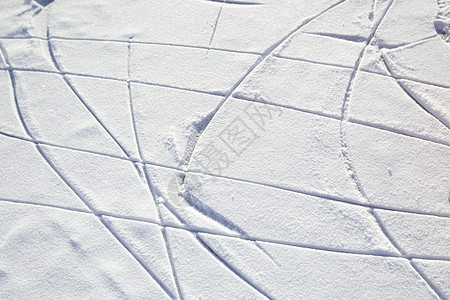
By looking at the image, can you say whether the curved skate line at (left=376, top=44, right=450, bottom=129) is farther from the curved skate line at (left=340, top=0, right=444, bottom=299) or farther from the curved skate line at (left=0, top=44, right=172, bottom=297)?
the curved skate line at (left=0, top=44, right=172, bottom=297)

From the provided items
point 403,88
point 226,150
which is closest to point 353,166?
point 403,88

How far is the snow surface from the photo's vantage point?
2.02m

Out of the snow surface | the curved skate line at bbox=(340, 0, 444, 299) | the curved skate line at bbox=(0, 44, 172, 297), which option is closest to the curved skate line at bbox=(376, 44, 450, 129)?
the snow surface

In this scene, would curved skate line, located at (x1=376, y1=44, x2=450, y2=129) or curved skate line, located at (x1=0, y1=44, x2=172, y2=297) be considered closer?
curved skate line, located at (x1=0, y1=44, x2=172, y2=297)

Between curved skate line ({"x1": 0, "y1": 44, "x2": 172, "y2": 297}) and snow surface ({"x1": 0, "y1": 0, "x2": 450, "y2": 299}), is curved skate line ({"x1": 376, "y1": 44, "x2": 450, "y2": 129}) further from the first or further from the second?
curved skate line ({"x1": 0, "y1": 44, "x2": 172, "y2": 297})

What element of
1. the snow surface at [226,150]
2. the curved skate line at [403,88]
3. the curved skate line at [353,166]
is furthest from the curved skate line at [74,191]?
the curved skate line at [403,88]

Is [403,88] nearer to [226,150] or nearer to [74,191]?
[226,150]

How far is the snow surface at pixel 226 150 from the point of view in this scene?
6.63 feet

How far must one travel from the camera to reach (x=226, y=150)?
231 cm

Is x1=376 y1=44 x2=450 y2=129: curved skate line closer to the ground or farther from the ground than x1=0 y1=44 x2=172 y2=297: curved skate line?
farther from the ground

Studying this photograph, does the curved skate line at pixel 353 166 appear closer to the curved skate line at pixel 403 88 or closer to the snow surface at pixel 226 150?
the snow surface at pixel 226 150

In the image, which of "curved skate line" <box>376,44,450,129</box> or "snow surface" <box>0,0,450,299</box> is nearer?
"snow surface" <box>0,0,450,299</box>

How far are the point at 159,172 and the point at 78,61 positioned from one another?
107 centimetres

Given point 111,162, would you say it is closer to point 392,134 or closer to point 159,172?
point 159,172
